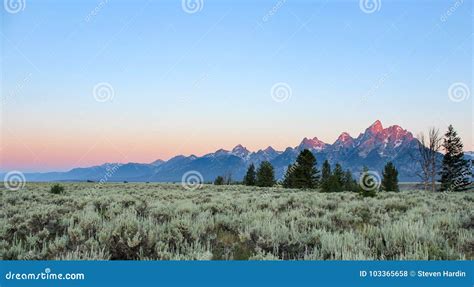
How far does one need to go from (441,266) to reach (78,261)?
5.16m

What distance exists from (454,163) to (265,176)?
1397 inches

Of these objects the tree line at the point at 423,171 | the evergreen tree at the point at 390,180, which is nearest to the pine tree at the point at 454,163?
the tree line at the point at 423,171

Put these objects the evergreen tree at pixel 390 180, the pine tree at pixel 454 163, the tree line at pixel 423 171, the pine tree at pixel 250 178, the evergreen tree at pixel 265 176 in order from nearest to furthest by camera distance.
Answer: the tree line at pixel 423 171
the pine tree at pixel 454 163
the evergreen tree at pixel 390 180
the evergreen tree at pixel 265 176
the pine tree at pixel 250 178

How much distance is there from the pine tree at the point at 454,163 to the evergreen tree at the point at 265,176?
31.5 metres

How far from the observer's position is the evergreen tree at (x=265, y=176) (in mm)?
69688

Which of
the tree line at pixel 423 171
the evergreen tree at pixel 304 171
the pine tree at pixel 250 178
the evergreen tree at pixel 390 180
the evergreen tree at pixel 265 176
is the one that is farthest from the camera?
the pine tree at pixel 250 178

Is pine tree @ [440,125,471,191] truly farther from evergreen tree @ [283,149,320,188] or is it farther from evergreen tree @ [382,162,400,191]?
evergreen tree @ [283,149,320,188]

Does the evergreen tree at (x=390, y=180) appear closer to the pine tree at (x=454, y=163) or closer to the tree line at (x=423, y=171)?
the tree line at (x=423, y=171)

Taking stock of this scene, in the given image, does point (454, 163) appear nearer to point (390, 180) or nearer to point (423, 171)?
point (390, 180)

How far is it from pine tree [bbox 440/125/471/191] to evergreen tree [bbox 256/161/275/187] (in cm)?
3153

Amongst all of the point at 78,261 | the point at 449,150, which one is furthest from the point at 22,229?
the point at 449,150

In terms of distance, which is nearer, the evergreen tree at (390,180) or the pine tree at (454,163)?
the pine tree at (454,163)

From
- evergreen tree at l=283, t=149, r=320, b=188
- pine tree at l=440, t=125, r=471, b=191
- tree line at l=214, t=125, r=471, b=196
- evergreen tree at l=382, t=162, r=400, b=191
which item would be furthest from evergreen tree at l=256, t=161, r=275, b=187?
pine tree at l=440, t=125, r=471, b=191

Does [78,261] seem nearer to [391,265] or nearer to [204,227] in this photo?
[204,227]
